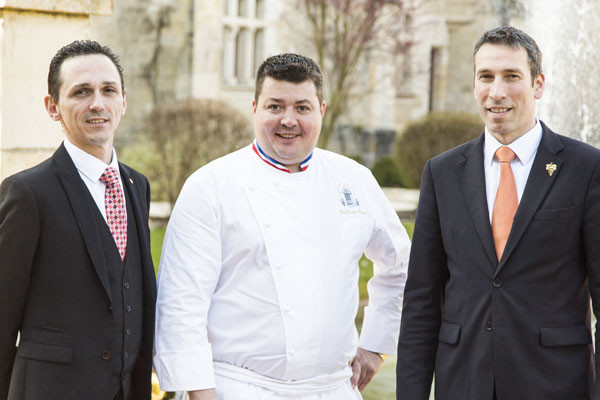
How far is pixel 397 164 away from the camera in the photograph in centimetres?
1844

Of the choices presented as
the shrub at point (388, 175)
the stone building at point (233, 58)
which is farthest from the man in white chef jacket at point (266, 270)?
the shrub at point (388, 175)

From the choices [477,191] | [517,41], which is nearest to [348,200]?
[477,191]

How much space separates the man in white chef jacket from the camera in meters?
3.31

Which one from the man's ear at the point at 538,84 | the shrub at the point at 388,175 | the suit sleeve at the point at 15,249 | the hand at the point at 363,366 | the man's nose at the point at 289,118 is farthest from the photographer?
the shrub at the point at 388,175

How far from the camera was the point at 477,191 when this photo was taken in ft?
10.7

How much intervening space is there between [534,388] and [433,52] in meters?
24.4

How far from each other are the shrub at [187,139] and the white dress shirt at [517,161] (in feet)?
32.2

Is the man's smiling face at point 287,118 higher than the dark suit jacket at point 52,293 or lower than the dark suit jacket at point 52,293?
higher

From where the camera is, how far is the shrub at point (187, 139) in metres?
13.1

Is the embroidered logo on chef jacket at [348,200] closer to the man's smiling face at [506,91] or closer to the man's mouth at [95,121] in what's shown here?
the man's smiling face at [506,91]

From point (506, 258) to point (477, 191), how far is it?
287mm

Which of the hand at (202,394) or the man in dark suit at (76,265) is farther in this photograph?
the hand at (202,394)

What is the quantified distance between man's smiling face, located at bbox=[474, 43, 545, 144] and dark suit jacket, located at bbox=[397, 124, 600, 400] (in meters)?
0.12

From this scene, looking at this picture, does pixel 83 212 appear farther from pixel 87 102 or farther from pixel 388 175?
pixel 388 175
